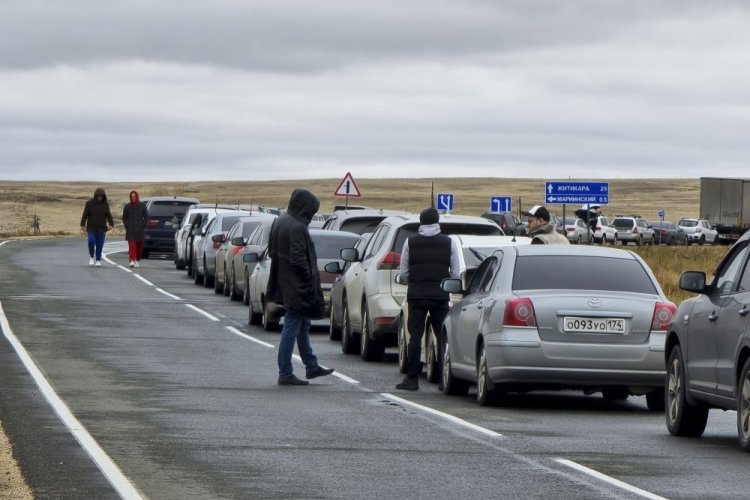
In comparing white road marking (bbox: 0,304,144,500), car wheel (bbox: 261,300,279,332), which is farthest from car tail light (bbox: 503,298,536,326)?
car wheel (bbox: 261,300,279,332)

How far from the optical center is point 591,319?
14.5 metres

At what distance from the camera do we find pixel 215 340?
22.5 metres

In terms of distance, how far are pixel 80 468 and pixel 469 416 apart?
469 cm

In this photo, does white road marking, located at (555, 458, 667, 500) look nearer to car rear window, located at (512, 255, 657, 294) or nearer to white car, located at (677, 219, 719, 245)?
car rear window, located at (512, 255, 657, 294)

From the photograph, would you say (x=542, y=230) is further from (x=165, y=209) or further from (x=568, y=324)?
(x=165, y=209)

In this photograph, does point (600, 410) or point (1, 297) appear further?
point (1, 297)

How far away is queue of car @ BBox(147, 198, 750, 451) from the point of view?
40.8 ft

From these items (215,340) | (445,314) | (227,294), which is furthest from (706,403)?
(227,294)

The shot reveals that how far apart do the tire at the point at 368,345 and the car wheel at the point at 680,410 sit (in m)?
6.68

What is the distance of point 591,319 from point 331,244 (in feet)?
37.3

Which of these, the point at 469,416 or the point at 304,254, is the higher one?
the point at 304,254

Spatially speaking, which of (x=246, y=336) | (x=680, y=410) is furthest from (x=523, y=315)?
(x=246, y=336)

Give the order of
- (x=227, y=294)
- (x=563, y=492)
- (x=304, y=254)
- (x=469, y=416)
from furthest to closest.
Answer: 1. (x=227, y=294)
2. (x=304, y=254)
3. (x=469, y=416)
4. (x=563, y=492)

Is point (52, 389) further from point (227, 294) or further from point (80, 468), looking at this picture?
point (227, 294)
